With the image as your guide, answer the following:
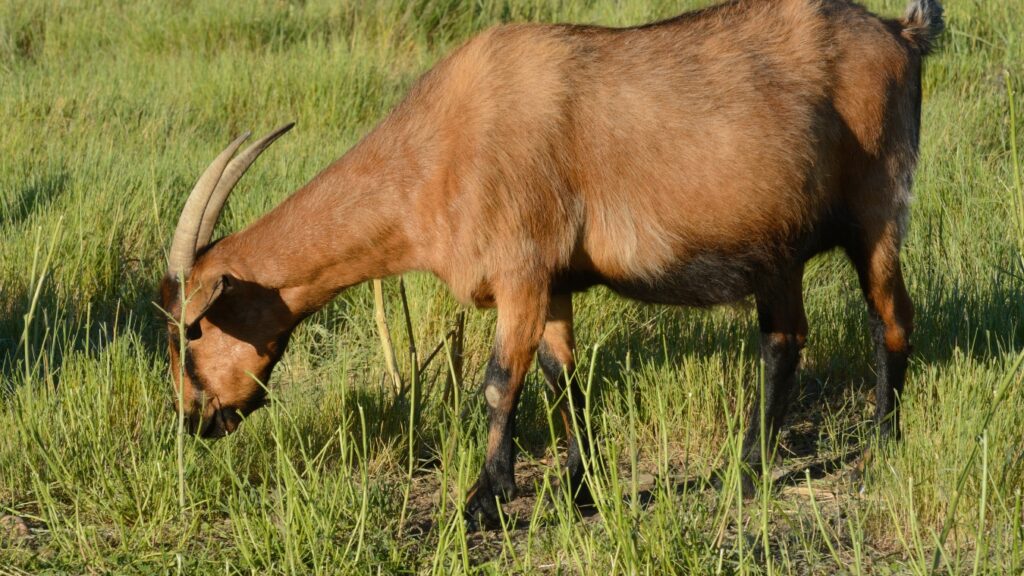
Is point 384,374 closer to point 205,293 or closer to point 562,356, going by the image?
point 562,356

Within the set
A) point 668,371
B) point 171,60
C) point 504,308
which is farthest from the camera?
point 171,60

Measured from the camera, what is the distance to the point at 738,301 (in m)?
5.09

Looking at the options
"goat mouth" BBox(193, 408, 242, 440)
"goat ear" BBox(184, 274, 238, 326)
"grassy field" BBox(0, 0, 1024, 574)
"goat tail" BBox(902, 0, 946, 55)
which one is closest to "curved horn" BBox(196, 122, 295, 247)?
"goat ear" BBox(184, 274, 238, 326)

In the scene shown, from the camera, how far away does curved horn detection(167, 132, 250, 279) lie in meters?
4.55

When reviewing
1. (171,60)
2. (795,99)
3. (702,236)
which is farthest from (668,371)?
(171,60)

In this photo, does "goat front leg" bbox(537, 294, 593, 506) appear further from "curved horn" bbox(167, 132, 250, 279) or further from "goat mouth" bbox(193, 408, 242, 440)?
"curved horn" bbox(167, 132, 250, 279)

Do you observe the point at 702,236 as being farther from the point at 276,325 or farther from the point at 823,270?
the point at 823,270

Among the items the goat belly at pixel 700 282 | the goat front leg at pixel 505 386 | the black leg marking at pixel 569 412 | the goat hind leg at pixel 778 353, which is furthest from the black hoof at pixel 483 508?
the goat hind leg at pixel 778 353

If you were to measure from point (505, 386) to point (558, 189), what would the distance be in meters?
0.72

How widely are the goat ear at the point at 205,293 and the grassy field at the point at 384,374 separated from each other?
0.38 m

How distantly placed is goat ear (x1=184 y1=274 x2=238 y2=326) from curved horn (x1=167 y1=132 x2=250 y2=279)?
3.4 inches

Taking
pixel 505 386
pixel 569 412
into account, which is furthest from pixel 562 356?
pixel 505 386

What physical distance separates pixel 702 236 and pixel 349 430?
5.12 ft

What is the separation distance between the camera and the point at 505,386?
4.67 m
